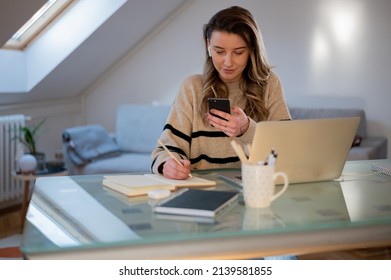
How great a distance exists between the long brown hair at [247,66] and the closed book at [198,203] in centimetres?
61

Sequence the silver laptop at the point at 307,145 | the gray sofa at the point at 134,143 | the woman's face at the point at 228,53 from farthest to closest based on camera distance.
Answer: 1. the gray sofa at the point at 134,143
2. the woman's face at the point at 228,53
3. the silver laptop at the point at 307,145

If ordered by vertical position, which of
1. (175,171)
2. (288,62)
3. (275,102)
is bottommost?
(175,171)

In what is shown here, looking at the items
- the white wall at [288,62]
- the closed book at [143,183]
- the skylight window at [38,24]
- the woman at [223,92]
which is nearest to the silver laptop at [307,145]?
the closed book at [143,183]

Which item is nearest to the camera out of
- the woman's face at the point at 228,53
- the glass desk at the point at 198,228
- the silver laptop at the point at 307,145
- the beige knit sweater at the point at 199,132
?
the glass desk at the point at 198,228

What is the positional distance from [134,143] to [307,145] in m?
2.78

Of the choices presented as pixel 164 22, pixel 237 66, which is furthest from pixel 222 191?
pixel 164 22

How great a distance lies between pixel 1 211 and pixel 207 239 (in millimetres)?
3048

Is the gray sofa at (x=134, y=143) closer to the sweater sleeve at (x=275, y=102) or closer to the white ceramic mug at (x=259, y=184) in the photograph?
the sweater sleeve at (x=275, y=102)

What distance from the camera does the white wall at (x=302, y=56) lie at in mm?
3713

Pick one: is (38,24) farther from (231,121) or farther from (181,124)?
(231,121)

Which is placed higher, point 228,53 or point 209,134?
point 228,53

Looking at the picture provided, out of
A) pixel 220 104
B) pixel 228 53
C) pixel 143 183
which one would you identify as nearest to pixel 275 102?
pixel 228 53

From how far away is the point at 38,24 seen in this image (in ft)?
12.7

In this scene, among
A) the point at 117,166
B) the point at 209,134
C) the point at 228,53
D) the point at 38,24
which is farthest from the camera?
the point at 38,24
